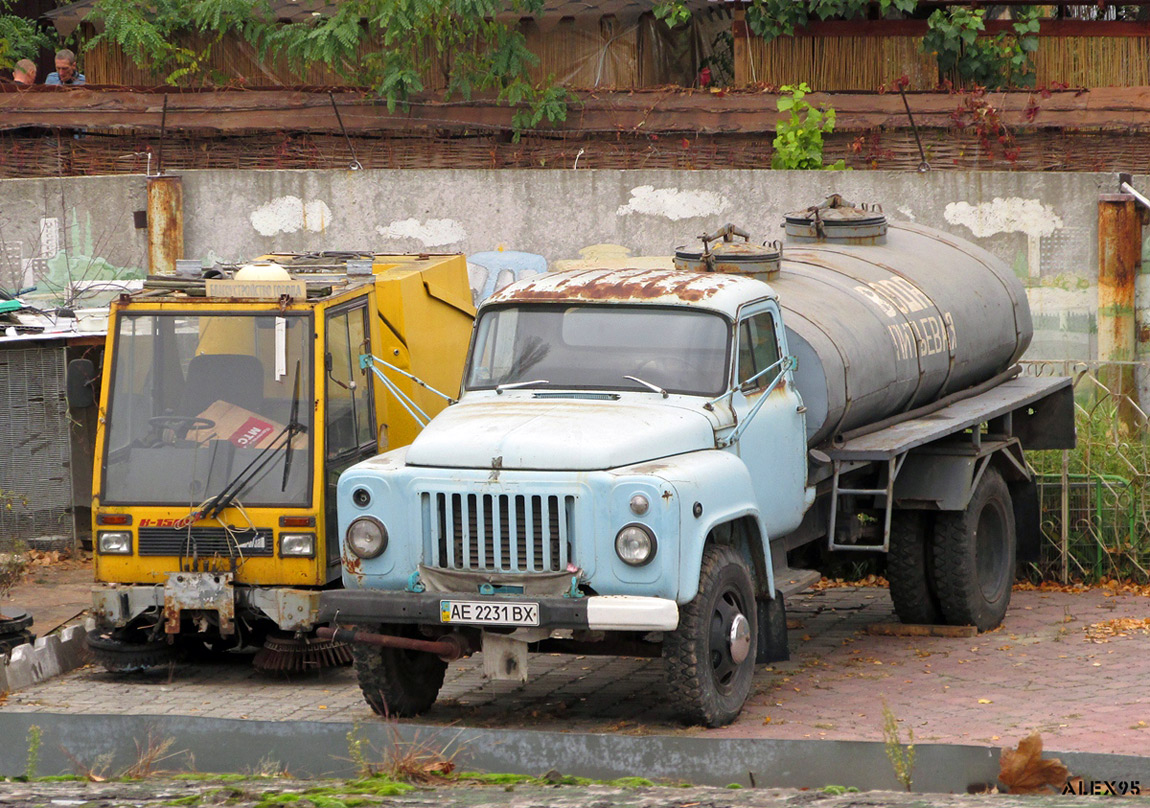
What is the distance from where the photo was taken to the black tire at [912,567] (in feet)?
33.9

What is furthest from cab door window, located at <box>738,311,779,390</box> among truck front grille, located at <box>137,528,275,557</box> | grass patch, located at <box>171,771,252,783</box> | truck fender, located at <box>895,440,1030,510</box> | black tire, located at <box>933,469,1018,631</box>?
grass patch, located at <box>171,771,252,783</box>

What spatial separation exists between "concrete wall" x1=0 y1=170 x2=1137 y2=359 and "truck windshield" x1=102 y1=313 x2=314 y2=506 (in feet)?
18.0

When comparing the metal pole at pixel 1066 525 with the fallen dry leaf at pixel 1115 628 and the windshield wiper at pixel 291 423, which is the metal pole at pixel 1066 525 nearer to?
the fallen dry leaf at pixel 1115 628

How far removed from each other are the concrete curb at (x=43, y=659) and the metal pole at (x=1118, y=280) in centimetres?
834

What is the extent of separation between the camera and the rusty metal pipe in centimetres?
779

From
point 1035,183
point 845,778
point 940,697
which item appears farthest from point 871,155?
point 845,778

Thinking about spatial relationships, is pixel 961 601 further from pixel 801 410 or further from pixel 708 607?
pixel 708 607

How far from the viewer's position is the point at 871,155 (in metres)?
15.0

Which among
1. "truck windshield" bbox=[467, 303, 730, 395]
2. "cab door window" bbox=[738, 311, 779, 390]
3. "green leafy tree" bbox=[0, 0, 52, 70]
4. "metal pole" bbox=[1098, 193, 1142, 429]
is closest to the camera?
"truck windshield" bbox=[467, 303, 730, 395]

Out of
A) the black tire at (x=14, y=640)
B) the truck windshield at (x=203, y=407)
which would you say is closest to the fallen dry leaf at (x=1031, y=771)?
the truck windshield at (x=203, y=407)

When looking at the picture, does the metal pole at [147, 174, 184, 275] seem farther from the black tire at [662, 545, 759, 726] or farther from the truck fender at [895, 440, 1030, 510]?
the black tire at [662, 545, 759, 726]

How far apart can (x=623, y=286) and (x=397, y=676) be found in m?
2.42

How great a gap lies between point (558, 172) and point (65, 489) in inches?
201

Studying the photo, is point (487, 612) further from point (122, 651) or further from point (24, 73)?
point (24, 73)
